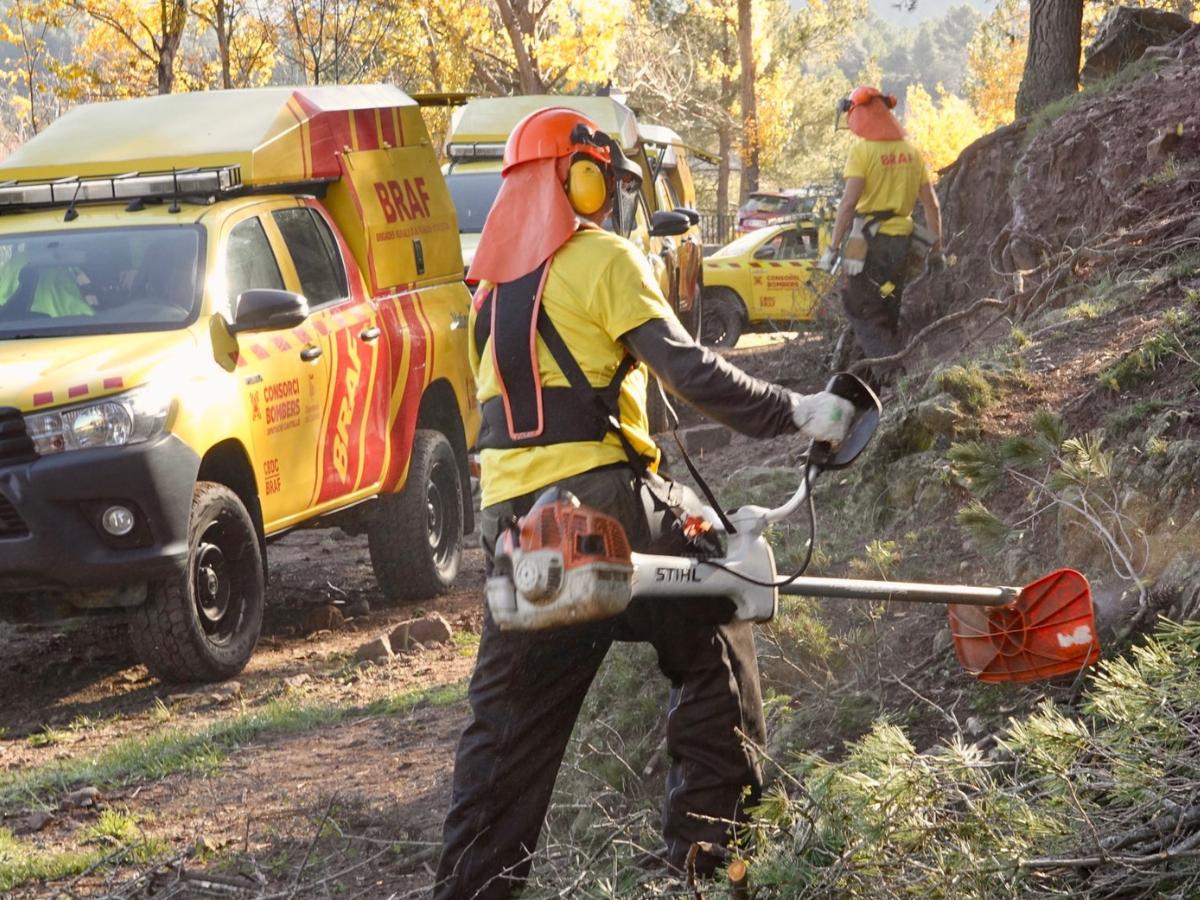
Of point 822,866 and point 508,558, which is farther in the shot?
point 508,558

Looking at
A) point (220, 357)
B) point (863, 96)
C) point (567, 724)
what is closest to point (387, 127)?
point (220, 357)

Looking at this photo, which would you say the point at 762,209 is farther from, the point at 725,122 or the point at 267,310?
the point at 267,310

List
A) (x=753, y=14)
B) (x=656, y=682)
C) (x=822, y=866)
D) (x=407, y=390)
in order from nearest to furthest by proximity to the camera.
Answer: (x=822, y=866) → (x=656, y=682) → (x=407, y=390) → (x=753, y=14)

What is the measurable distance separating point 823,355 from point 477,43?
13327 millimetres

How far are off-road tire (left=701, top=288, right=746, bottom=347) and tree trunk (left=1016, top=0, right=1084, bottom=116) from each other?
25.3 feet

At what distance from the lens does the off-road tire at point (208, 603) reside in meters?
6.67

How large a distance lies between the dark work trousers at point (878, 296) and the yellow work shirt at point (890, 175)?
123mm

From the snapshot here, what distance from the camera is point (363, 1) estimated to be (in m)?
19.9

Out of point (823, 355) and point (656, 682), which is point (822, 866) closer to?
point (656, 682)

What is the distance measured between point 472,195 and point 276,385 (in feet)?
16.7

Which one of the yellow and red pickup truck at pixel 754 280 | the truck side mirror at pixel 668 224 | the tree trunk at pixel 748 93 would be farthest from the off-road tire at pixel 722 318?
the tree trunk at pixel 748 93

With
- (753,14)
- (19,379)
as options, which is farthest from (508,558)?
(753,14)

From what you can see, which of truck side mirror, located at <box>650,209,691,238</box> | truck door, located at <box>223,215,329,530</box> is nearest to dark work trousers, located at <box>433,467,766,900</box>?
truck door, located at <box>223,215,329,530</box>

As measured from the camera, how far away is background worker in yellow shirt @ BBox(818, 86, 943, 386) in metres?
9.67
